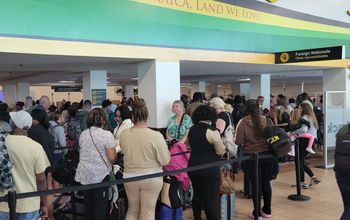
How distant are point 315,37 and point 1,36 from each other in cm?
897

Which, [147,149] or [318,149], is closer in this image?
[147,149]

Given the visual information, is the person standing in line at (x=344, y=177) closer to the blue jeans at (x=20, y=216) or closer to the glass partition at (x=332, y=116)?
the blue jeans at (x=20, y=216)

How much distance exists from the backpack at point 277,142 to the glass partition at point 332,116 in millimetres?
4190

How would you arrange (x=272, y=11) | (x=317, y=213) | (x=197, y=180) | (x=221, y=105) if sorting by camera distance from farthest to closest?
1. (x=272, y=11)
2. (x=221, y=105)
3. (x=317, y=213)
4. (x=197, y=180)

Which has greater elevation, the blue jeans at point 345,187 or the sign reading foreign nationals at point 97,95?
the sign reading foreign nationals at point 97,95

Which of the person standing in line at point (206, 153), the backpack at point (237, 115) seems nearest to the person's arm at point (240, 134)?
the person standing in line at point (206, 153)

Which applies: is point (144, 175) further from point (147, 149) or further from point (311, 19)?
point (311, 19)

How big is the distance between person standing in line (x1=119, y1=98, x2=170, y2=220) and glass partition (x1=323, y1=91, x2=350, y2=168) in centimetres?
595

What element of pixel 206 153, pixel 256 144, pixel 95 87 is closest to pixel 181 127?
pixel 256 144

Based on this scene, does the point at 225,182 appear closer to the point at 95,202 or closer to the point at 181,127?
the point at 181,127

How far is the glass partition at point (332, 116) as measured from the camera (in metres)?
8.55

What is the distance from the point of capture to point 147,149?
3672mm

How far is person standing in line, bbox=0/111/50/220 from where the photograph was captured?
3060mm

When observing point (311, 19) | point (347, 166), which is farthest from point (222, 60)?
point (347, 166)
